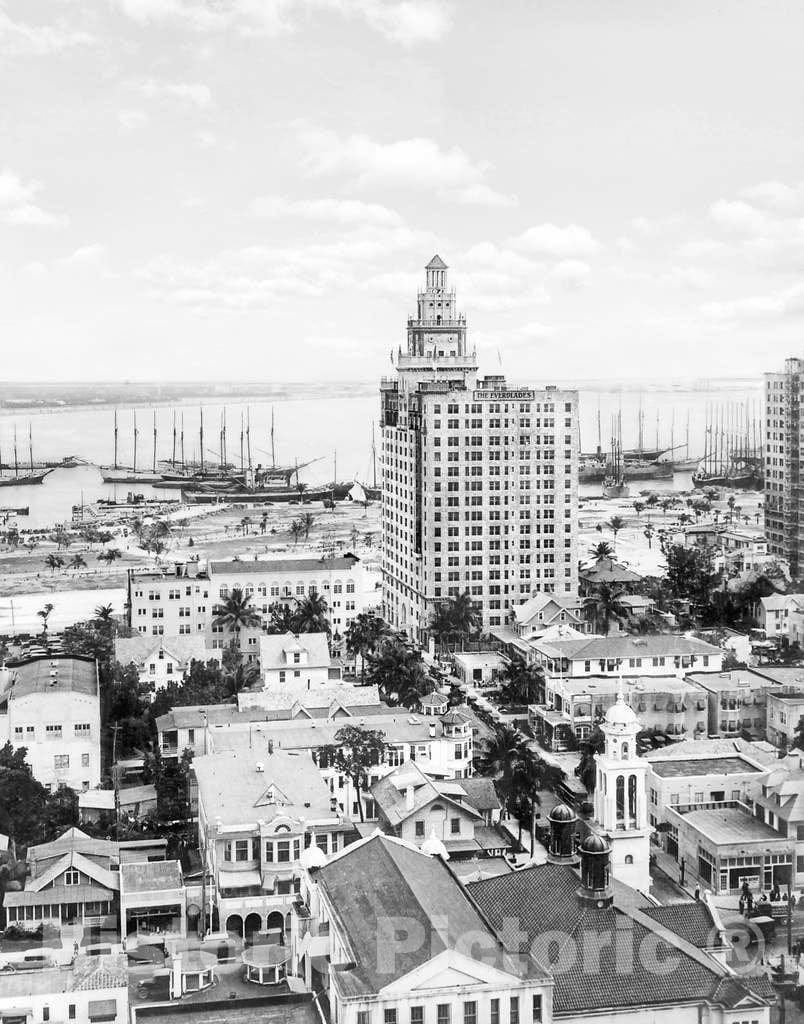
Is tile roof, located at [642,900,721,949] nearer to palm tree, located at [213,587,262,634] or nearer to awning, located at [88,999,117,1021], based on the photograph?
awning, located at [88,999,117,1021]

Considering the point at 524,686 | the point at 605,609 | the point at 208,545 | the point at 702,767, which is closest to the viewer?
the point at 702,767

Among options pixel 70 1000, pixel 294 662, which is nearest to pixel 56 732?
pixel 294 662

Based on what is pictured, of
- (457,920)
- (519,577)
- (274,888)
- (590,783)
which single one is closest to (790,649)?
(519,577)

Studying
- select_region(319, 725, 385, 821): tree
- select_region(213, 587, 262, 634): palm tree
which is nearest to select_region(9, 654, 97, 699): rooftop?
select_region(213, 587, 262, 634): palm tree

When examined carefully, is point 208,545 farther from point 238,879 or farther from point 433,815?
point 238,879

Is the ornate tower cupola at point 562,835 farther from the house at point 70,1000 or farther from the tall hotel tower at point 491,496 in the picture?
the tall hotel tower at point 491,496

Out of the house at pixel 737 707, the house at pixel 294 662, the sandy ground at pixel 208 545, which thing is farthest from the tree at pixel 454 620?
the sandy ground at pixel 208 545
